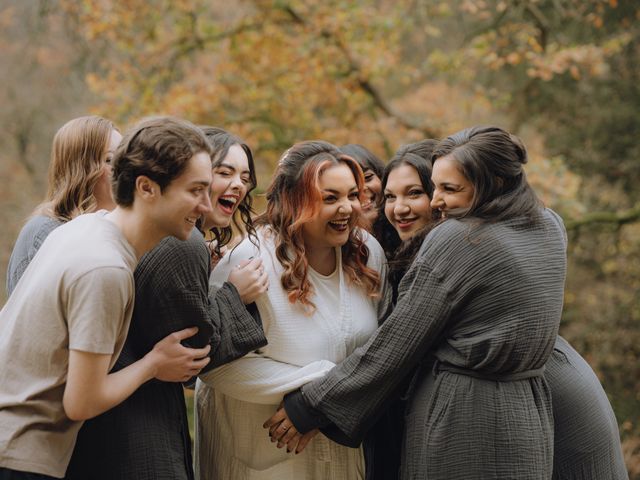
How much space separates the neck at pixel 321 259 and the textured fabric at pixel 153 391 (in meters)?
0.65

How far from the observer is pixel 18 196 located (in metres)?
11.6

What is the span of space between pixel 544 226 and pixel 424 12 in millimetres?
5981

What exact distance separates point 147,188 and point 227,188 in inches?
35.9

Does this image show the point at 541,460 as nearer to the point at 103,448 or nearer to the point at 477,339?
the point at 477,339

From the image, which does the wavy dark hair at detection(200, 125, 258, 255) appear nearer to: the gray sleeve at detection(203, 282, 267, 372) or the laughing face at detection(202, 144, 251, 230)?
the laughing face at detection(202, 144, 251, 230)

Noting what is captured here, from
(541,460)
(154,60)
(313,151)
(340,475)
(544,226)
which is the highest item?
(154,60)

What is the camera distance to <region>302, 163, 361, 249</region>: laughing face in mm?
3137

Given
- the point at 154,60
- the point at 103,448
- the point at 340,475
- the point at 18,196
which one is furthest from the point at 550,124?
the point at 103,448

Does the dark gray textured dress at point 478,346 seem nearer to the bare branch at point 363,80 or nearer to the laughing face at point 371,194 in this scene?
the laughing face at point 371,194

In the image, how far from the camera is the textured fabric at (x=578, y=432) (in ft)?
10.1

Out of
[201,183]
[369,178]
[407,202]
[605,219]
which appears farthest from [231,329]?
[605,219]

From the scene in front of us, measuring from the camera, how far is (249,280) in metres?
3.01

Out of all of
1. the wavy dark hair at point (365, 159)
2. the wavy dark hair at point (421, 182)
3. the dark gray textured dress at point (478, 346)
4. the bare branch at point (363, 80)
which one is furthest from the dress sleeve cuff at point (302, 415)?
→ the bare branch at point (363, 80)

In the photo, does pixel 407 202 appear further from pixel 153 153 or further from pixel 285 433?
pixel 153 153
